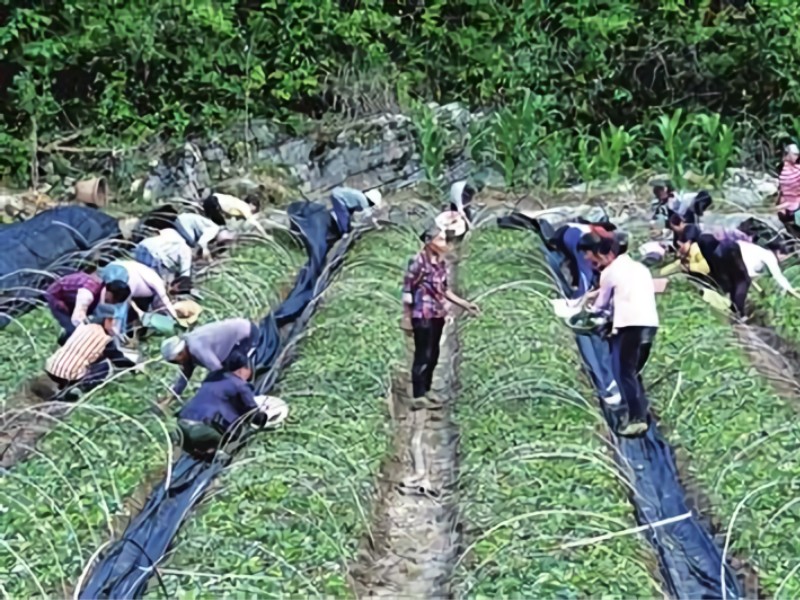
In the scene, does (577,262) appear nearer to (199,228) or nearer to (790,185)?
(790,185)

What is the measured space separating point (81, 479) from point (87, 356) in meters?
0.93

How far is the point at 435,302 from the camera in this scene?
21.3 feet

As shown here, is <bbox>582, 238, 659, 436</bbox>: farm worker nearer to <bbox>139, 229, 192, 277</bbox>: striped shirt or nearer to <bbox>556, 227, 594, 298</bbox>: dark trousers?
<bbox>556, 227, 594, 298</bbox>: dark trousers

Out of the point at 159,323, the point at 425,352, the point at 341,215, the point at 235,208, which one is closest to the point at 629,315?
the point at 425,352

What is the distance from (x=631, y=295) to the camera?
19.7ft

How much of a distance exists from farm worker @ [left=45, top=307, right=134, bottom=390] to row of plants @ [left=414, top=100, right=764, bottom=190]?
10.9 feet

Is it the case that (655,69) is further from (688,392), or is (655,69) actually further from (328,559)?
(328,559)

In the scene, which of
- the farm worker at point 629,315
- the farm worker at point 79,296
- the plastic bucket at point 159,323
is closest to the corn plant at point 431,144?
the plastic bucket at point 159,323

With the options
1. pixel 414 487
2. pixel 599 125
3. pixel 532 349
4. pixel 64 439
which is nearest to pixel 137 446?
pixel 64 439

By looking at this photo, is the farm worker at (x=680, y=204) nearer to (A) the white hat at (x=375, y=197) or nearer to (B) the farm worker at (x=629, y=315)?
(A) the white hat at (x=375, y=197)

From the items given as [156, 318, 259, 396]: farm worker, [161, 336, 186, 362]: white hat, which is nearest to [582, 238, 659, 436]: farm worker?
[156, 318, 259, 396]: farm worker

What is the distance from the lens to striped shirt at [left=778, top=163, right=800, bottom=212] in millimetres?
8898

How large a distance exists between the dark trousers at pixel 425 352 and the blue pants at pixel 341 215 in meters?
2.14

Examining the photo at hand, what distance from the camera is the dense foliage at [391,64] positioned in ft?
31.0
